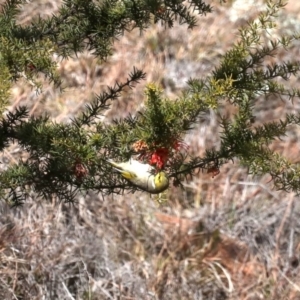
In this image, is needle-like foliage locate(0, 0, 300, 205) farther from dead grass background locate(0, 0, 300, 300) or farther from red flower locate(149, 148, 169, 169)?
dead grass background locate(0, 0, 300, 300)

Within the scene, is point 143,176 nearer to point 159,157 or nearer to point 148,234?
point 159,157

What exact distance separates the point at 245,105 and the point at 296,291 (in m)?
1.28

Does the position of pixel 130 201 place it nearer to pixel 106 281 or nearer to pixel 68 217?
pixel 68 217

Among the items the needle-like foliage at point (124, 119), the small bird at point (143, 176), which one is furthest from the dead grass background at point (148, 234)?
the small bird at point (143, 176)

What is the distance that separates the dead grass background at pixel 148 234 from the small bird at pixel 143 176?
91 cm

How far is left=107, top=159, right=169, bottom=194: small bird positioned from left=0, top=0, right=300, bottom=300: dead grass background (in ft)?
2.98

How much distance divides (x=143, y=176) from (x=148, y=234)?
4.94 feet

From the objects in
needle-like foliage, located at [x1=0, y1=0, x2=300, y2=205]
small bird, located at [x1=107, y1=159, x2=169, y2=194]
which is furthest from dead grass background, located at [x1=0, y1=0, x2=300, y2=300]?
small bird, located at [x1=107, y1=159, x2=169, y2=194]

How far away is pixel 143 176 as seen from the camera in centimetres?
100

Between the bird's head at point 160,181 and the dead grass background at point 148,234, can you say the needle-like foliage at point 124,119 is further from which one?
the dead grass background at point 148,234

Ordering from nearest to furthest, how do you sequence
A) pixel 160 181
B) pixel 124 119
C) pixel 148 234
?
pixel 160 181 → pixel 124 119 → pixel 148 234

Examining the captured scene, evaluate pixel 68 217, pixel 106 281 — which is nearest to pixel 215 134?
pixel 68 217

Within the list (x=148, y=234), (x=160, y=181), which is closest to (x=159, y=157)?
(x=160, y=181)

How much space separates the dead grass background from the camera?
6.91 ft
